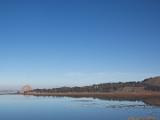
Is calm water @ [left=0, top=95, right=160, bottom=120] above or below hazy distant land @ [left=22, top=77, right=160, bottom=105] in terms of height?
below

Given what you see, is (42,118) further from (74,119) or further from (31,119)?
(74,119)

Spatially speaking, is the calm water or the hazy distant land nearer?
the calm water

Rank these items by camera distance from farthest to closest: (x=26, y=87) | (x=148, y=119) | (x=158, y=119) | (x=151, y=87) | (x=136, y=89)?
1. (x=26, y=87)
2. (x=136, y=89)
3. (x=151, y=87)
4. (x=158, y=119)
5. (x=148, y=119)

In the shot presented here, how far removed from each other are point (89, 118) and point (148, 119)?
8.46 m

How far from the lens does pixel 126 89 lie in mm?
125312

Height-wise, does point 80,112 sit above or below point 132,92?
below

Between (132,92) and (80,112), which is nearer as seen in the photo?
(80,112)

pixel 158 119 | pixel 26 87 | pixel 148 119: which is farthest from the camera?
pixel 26 87

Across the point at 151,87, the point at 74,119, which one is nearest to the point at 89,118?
the point at 74,119

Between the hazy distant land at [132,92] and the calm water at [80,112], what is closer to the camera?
the calm water at [80,112]

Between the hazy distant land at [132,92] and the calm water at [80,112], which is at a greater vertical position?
the hazy distant land at [132,92]

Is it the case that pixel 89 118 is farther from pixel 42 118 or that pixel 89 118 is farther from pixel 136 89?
pixel 136 89

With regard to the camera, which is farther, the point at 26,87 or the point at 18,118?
the point at 26,87

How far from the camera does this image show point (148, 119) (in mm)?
27766
